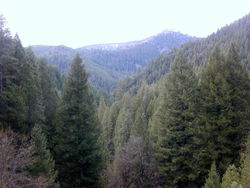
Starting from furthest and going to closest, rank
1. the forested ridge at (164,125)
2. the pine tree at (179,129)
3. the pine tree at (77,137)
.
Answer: the pine tree at (77,137) → the pine tree at (179,129) → the forested ridge at (164,125)

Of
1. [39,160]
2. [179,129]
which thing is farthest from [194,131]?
[39,160]

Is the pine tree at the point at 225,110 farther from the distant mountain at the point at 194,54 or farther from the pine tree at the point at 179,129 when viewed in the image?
the distant mountain at the point at 194,54

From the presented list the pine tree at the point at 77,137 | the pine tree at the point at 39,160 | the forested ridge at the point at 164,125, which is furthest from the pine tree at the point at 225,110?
the pine tree at the point at 39,160

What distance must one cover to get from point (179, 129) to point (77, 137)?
27.6ft

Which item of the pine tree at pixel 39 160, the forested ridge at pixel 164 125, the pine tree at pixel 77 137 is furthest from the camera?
the pine tree at pixel 77 137

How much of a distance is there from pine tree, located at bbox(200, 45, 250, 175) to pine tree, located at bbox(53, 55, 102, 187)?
368 inches

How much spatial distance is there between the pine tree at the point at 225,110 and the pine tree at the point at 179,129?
4.74 feet

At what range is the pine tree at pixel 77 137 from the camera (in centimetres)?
1656

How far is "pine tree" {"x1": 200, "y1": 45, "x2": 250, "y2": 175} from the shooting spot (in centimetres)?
1522

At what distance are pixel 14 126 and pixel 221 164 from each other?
1566 cm

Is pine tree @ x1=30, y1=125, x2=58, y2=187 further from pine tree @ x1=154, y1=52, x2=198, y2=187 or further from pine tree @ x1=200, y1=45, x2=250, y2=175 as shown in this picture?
pine tree @ x1=200, y1=45, x2=250, y2=175

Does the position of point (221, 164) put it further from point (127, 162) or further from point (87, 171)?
point (87, 171)

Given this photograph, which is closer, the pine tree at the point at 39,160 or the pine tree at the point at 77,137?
the pine tree at the point at 39,160

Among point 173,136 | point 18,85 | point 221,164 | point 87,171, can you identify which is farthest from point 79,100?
point 221,164
